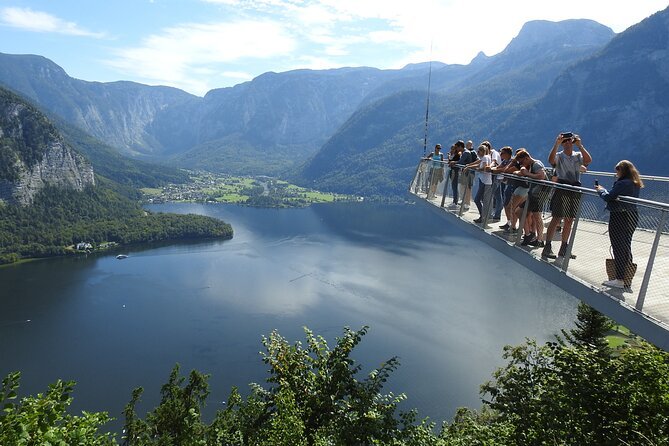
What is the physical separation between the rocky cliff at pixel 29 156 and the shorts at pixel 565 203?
146 meters

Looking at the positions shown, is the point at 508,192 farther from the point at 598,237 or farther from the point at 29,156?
the point at 29,156

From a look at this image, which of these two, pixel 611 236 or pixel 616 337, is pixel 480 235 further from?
pixel 616 337

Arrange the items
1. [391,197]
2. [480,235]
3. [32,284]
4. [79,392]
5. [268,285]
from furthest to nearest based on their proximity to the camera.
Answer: [391,197], [32,284], [268,285], [79,392], [480,235]

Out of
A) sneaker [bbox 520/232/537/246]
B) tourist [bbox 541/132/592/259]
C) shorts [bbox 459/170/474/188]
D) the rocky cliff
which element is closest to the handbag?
tourist [bbox 541/132/592/259]

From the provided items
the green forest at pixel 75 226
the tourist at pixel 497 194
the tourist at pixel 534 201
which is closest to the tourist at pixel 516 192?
the tourist at pixel 534 201

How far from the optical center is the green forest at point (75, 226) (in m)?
97.6

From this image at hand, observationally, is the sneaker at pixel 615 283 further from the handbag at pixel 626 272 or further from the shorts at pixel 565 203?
the shorts at pixel 565 203

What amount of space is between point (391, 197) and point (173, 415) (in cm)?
17691

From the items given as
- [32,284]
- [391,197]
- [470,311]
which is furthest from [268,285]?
[391,197]

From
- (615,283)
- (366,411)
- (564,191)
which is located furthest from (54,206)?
(615,283)

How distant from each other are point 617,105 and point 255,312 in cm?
14707

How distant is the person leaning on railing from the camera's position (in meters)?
5.63

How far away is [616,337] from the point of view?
40.2m

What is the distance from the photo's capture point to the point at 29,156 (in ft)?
433
